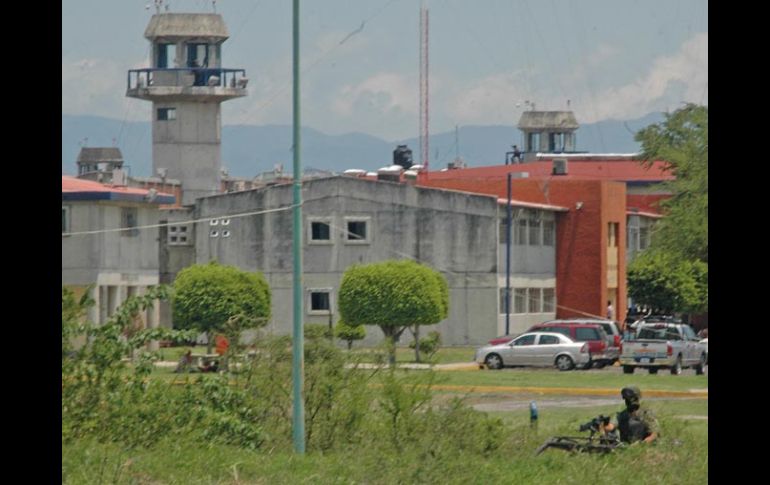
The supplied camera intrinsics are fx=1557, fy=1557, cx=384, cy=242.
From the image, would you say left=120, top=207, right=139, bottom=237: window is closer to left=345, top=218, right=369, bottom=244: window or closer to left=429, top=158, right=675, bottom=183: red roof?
left=345, top=218, right=369, bottom=244: window

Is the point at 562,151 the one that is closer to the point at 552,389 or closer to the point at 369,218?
the point at 369,218

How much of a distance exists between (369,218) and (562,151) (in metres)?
73.7

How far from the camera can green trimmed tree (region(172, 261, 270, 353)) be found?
55875mm

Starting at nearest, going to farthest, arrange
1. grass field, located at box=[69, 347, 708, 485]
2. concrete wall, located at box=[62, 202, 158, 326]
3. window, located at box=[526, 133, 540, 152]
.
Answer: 1. grass field, located at box=[69, 347, 708, 485]
2. concrete wall, located at box=[62, 202, 158, 326]
3. window, located at box=[526, 133, 540, 152]

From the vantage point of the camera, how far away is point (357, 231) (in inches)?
2454

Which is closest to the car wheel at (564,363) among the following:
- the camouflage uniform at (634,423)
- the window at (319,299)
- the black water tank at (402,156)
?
the window at (319,299)

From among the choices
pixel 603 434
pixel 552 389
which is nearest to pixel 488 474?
pixel 603 434

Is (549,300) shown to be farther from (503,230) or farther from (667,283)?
(503,230)

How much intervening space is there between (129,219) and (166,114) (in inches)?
1352

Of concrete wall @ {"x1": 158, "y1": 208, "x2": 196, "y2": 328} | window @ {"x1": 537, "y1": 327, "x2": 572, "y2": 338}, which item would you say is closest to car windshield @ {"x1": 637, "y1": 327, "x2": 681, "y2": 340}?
window @ {"x1": 537, "y1": 327, "x2": 572, "y2": 338}

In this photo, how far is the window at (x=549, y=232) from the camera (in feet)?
219

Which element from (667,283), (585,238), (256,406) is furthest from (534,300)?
(256,406)

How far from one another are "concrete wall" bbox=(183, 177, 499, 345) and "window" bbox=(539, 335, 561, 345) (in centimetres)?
1210
